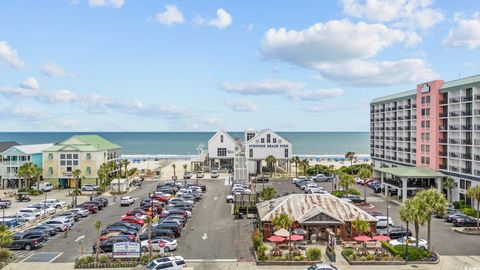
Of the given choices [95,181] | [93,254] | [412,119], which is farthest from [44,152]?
[412,119]

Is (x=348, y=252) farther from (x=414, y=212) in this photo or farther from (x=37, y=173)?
(x=37, y=173)

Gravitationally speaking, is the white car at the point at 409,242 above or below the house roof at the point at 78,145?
below

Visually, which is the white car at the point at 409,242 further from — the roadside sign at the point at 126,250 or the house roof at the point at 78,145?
the house roof at the point at 78,145

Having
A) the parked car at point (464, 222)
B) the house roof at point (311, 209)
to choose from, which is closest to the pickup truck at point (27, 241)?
the house roof at point (311, 209)

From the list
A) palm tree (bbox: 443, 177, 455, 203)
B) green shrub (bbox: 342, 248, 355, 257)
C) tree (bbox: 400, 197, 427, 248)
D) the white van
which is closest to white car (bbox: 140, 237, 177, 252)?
green shrub (bbox: 342, 248, 355, 257)

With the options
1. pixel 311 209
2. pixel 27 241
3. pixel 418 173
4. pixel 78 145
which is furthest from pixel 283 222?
pixel 78 145

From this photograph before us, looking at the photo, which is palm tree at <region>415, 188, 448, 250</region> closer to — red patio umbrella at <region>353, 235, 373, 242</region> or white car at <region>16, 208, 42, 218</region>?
red patio umbrella at <region>353, 235, 373, 242</region>
